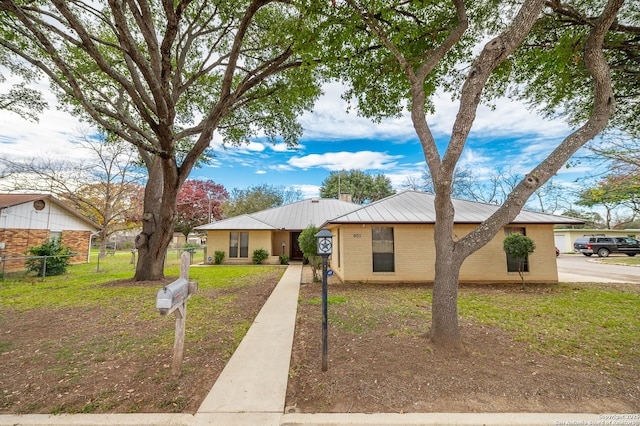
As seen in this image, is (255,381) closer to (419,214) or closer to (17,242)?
(419,214)

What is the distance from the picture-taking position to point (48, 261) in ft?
39.5

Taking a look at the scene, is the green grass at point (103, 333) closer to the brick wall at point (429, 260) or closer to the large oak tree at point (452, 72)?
the large oak tree at point (452, 72)

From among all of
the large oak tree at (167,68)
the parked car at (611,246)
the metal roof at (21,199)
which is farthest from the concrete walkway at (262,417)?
the parked car at (611,246)

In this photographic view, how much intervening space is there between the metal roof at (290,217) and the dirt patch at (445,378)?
12.0 meters

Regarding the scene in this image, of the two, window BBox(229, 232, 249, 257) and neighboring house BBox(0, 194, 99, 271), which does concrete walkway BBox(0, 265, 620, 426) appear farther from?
window BBox(229, 232, 249, 257)

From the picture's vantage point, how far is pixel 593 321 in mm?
5641

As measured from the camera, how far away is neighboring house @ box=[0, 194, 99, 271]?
13188mm

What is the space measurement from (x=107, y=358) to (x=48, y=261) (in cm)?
1240

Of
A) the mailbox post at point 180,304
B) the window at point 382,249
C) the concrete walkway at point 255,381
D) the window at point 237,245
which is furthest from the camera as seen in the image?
the window at point 237,245

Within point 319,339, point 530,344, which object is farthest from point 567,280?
point 319,339

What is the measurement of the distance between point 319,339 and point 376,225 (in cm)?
606

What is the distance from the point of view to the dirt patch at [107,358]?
9.41 feet

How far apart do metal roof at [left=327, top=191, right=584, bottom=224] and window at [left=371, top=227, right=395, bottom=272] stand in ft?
2.19

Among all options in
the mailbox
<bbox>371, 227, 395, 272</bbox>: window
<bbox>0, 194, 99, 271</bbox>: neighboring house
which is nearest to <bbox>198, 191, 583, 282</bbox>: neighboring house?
<bbox>371, 227, 395, 272</bbox>: window
